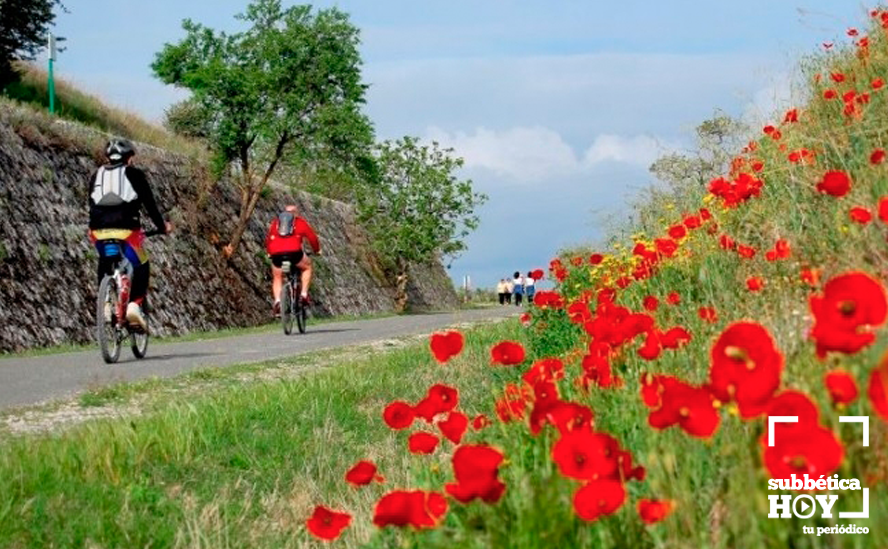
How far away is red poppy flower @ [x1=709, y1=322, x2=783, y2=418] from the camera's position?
183 centimetres

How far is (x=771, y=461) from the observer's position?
6.04ft

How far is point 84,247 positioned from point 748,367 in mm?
20503

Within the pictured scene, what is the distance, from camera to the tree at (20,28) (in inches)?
1222

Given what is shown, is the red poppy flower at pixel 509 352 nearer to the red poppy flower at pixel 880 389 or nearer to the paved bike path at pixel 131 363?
the red poppy flower at pixel 880 389

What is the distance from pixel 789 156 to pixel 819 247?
1.25m

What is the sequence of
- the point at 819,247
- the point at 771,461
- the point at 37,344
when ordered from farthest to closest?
the point at 37,344
the point at 819,247
the point at 771,461

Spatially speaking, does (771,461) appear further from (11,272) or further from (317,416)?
(11,272)

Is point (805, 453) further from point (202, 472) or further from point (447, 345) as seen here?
point (202, 472)

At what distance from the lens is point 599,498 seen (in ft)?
7.07

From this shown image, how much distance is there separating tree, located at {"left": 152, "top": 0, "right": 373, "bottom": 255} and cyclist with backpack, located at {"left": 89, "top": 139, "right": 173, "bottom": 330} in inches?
713

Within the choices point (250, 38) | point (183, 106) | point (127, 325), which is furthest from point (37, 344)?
point (183, 106)

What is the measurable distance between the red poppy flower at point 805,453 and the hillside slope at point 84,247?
17.2 metres

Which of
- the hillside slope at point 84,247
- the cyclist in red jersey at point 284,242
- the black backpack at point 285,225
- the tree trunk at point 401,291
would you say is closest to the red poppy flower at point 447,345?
the cyclist in red jersey at point 284,242

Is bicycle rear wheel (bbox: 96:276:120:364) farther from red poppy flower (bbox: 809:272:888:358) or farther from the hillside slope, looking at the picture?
red poppy flower (bbox: 809:272:888:358)
